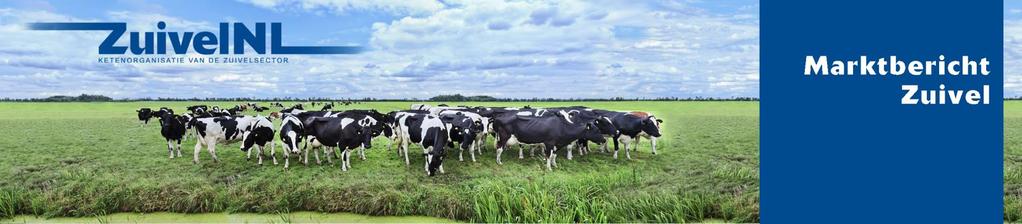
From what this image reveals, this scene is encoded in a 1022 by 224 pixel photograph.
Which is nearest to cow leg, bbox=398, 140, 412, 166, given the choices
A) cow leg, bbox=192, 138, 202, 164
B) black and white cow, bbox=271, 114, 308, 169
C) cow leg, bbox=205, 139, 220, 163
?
black and white cow, bbox=271, 114, 308, 169

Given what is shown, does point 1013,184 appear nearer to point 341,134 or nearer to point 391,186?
point 391,186

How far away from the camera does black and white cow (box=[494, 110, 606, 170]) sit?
1436 centimetres

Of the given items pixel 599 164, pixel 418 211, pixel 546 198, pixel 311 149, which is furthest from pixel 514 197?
pixel 311 149

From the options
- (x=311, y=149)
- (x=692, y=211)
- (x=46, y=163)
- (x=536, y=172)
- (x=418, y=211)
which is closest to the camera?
(x=692, y=211)

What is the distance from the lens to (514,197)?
1018 cm

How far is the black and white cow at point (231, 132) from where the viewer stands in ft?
44.7

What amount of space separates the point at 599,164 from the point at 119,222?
30.2ft

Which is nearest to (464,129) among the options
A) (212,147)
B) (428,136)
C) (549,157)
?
(428,136)

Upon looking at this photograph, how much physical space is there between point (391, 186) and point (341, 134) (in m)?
2.55

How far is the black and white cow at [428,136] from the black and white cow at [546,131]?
5.43 ft

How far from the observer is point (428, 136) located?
1337cm

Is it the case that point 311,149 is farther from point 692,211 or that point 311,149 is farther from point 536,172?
point 692,211

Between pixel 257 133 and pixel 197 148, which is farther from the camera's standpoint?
pixel 197 148

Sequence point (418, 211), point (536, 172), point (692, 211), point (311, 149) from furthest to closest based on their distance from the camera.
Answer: point (311, 149), point (536, 172), point (418, 211), point (692, 211)
